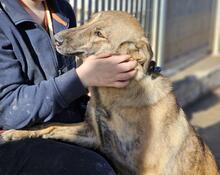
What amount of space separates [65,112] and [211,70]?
547cm

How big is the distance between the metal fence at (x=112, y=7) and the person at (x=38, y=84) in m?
1.70

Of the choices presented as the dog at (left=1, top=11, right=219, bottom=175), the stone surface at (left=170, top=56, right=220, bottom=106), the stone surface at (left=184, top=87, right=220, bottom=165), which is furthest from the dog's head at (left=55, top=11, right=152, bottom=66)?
the stone surface at (left=170, top=56, right=220, bottom=106)

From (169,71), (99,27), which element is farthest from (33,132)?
(169,71)

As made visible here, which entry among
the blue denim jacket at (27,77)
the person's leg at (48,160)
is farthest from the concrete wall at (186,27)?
the person's leg at (48,160)

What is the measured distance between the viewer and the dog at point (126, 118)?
10.0 feet

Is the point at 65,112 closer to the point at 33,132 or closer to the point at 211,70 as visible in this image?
the point at 33,132

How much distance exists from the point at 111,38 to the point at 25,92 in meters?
0.60

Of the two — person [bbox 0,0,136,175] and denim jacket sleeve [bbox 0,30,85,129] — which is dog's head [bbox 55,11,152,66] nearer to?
person [bbox 0,0,136,175]

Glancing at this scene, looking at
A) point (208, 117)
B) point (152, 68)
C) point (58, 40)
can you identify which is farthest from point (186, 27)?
point (58, 40)

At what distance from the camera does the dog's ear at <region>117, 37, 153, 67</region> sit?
9.88 ft

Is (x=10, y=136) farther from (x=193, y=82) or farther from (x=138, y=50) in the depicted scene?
(x=193, y=82)

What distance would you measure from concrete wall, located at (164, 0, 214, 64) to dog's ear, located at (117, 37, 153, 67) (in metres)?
4.97

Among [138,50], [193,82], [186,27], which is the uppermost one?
[138,50]

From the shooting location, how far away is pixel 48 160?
8.68 feet
